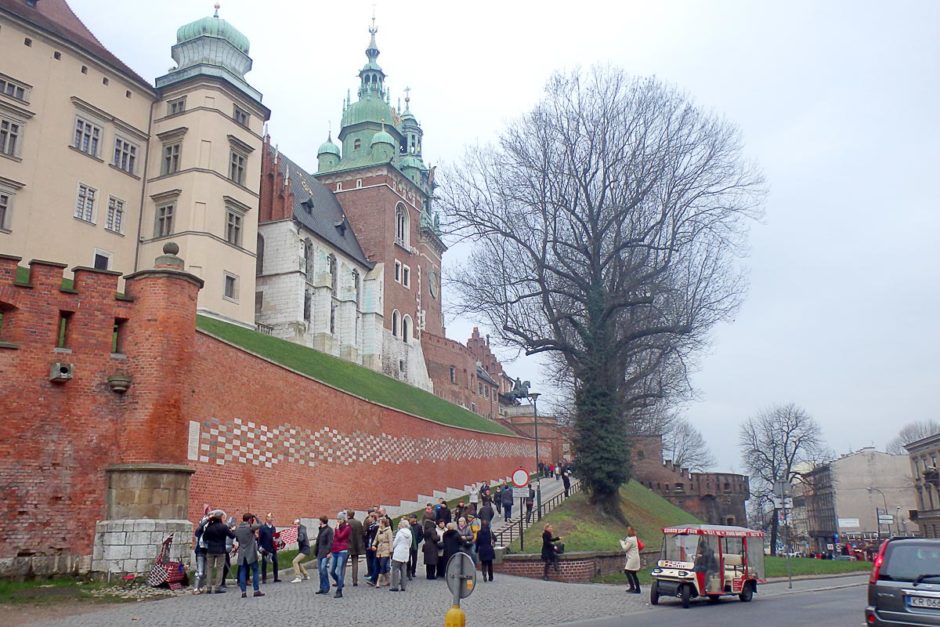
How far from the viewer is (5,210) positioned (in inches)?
1256

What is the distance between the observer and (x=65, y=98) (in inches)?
1352

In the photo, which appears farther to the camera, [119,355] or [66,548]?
[119,355]

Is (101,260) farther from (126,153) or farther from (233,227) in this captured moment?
(233,227)

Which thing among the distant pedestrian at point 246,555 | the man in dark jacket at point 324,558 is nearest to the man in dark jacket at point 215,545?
the distant pedestrian at point 246,555

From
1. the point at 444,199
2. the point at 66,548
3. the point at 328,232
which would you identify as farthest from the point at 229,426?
the point at 328,232

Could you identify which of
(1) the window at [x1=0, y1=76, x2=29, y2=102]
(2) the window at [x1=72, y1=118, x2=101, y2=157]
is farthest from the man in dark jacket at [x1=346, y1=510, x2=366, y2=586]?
(2) the window at [x1=72, y1=118, x2=101, y2=157]

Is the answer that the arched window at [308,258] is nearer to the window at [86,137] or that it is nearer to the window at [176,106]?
the window at [176,106]

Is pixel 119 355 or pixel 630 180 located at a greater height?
pixel 630 180

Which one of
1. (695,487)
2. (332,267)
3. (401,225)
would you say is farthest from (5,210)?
(695,487)

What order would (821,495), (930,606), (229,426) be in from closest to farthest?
(930,606), (229,426), (821,495)

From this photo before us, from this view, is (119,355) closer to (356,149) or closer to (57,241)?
(57,241)

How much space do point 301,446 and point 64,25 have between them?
25.4 metres

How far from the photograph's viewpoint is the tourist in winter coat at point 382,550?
54.2ft

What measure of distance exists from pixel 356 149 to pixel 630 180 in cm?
4456
